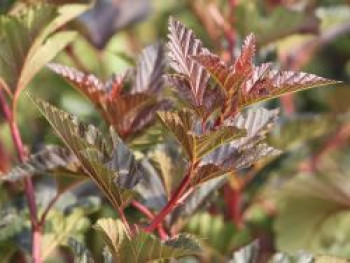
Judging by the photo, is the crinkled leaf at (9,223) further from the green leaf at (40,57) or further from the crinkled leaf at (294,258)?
the crinkled leaf at (294,258)

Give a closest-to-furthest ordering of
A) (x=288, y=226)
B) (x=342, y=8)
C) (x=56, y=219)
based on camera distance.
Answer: (x=56, y=219) < (x=288, y=226) < (x=342, y=8)

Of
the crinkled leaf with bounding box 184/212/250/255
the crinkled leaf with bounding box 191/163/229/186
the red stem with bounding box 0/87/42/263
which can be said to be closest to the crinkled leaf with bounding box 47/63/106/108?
the red stem with bounding box 0/87/42/263

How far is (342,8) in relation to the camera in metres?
1.54

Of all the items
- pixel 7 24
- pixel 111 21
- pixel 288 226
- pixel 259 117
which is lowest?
pixel 288 226

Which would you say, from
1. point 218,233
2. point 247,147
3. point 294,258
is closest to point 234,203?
point 218,233

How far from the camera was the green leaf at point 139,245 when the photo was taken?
2.62ft

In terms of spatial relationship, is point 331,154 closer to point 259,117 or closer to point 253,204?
point 253,204

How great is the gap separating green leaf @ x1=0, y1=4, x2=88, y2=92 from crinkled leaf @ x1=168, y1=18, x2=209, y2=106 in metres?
0.23

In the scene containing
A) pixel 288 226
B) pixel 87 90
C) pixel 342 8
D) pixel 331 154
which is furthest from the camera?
pixel 331 154

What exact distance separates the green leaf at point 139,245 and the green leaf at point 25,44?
0.94ft

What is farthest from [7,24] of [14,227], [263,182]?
[263,182]

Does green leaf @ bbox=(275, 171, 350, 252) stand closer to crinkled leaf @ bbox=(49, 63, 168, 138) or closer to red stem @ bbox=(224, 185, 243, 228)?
red stem @ bbox=(224, 185, 243, 228)

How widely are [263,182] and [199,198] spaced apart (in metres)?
0.37

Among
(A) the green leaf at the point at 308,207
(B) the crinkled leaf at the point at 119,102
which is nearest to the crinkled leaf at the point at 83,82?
(B) the crinkled leaf at the point at 119,102
